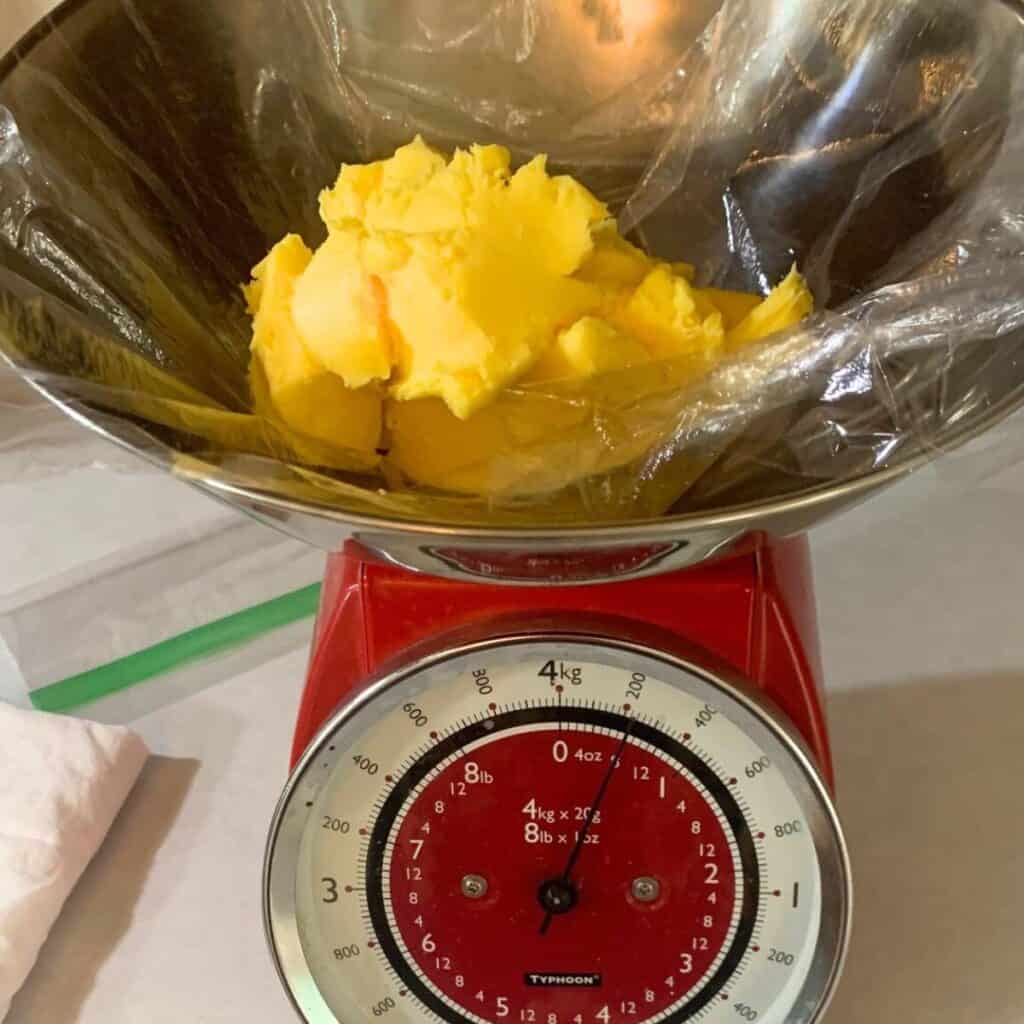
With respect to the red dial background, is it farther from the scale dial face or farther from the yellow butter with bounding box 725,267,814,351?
the yellow butter with bounding box 725,267,814,351

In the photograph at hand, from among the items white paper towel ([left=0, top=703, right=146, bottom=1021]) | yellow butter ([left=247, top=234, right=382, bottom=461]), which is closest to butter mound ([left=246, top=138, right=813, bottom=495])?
yellow butter ([left=247, top=234, right=382, bottom=461])

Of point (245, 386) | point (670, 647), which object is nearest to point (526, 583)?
point (670, 647)

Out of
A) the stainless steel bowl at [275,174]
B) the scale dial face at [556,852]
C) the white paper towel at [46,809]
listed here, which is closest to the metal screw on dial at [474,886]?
the scale dial face at [556,852]

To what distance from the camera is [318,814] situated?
1.56ft

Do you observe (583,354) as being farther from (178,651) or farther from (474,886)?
(178,651)

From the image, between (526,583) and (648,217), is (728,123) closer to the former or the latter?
(648,217)

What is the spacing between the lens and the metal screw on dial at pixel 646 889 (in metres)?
0.49

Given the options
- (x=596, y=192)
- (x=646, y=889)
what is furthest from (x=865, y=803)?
(x=596, y=192)

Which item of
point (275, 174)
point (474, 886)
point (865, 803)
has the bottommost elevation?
point (474, 886)

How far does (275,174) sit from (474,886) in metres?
0.35

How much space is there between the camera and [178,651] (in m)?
0.80

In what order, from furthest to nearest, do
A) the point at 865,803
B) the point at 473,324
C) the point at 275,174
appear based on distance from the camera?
the point at 865,803 < the point at 275,174 < the point at 473,324

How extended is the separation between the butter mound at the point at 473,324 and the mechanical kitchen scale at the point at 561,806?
2.0 inches

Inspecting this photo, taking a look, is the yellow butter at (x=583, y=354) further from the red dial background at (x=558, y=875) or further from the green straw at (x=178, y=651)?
the green straw at (x=178, y=651)
